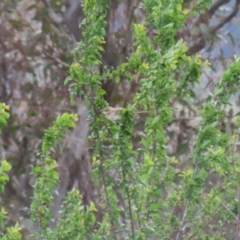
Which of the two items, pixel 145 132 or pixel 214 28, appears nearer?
pixel 145 132

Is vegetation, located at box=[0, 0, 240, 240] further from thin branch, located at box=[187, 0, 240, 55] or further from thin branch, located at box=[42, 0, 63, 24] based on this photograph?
thin branch, located at box=[42, 0, 63, 24]

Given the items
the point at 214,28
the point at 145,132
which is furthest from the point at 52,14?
the point at 145,132

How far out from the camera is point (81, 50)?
2.64m

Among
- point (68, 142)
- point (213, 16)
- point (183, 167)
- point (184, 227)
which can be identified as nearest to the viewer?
point (184, 227)

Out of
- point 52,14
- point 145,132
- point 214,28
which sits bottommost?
point 145,132

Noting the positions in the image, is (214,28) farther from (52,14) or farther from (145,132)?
(145,132)

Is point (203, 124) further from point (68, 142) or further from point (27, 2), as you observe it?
point (27, 2)

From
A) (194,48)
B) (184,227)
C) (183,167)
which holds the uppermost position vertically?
(194,48)

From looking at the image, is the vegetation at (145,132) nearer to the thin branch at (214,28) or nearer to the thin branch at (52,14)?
the thin branch at (214,28)

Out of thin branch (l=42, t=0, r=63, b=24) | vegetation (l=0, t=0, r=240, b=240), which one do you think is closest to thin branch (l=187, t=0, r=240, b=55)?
thin branch (l=42, t=0, r=63, b=24)

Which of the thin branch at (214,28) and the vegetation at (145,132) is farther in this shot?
the thin branch at (214,28)

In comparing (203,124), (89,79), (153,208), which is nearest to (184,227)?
(153,208)

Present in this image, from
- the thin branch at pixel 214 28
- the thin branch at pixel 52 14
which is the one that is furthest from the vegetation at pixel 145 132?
the thin branch at pixel 52 14

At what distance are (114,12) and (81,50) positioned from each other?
2.84 meters
